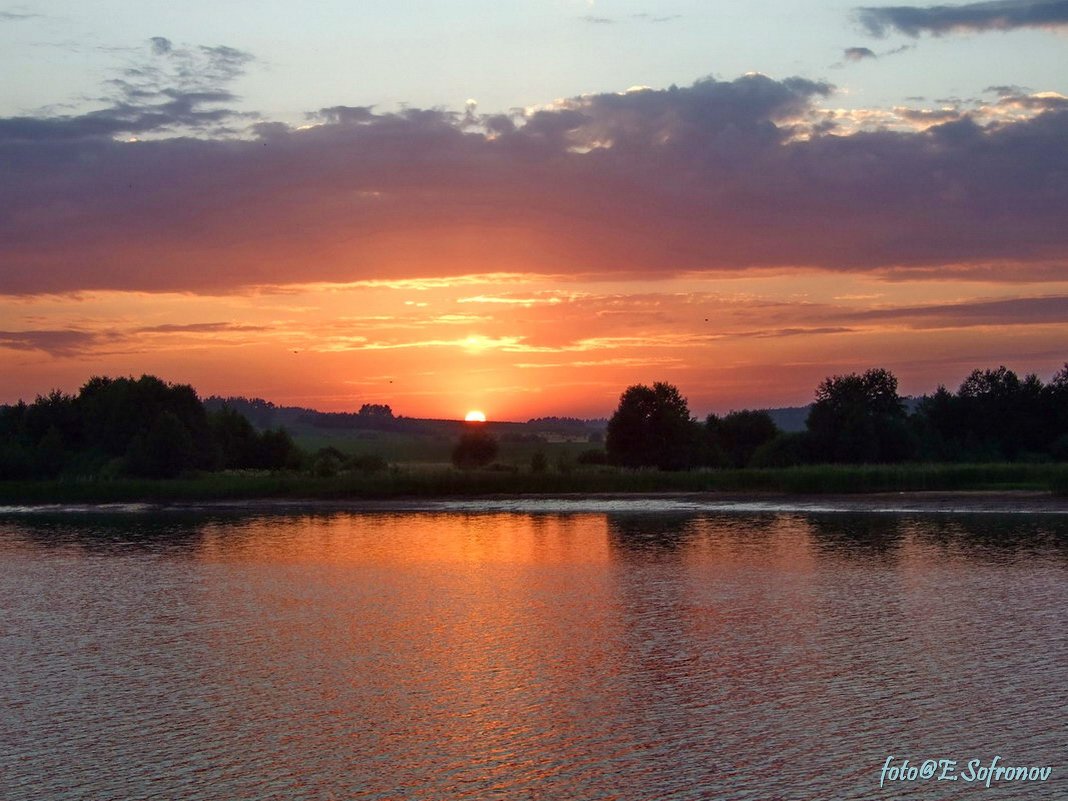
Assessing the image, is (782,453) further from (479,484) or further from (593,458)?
(479,484)

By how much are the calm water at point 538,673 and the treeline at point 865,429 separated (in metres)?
35.2

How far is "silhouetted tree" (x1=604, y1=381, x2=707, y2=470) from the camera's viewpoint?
224 feet

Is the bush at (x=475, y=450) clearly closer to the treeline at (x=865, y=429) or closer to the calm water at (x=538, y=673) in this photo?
the treeline at (x=865, y=429)

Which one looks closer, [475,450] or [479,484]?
[479,484]

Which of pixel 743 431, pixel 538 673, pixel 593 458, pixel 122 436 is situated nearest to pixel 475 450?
pixel 593 458

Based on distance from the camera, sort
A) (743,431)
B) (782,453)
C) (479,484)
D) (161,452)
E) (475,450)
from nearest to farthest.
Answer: (479,484) < (161,452) < (782,453) < (743,431) < (475,450)

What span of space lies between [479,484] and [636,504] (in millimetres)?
9906

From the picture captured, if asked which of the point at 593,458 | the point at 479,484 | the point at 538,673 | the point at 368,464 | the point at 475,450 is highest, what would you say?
the point at 475,450

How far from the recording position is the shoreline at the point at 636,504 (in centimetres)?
4553

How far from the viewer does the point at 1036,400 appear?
7531cm

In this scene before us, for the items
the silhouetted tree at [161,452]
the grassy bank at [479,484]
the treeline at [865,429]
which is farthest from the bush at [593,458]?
the silhouetted tree at [161,452]

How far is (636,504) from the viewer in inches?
2007

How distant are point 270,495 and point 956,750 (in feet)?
158

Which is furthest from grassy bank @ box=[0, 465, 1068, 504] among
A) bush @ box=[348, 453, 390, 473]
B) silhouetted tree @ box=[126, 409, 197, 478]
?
bush @ box=[348, 453, 390, 473]
